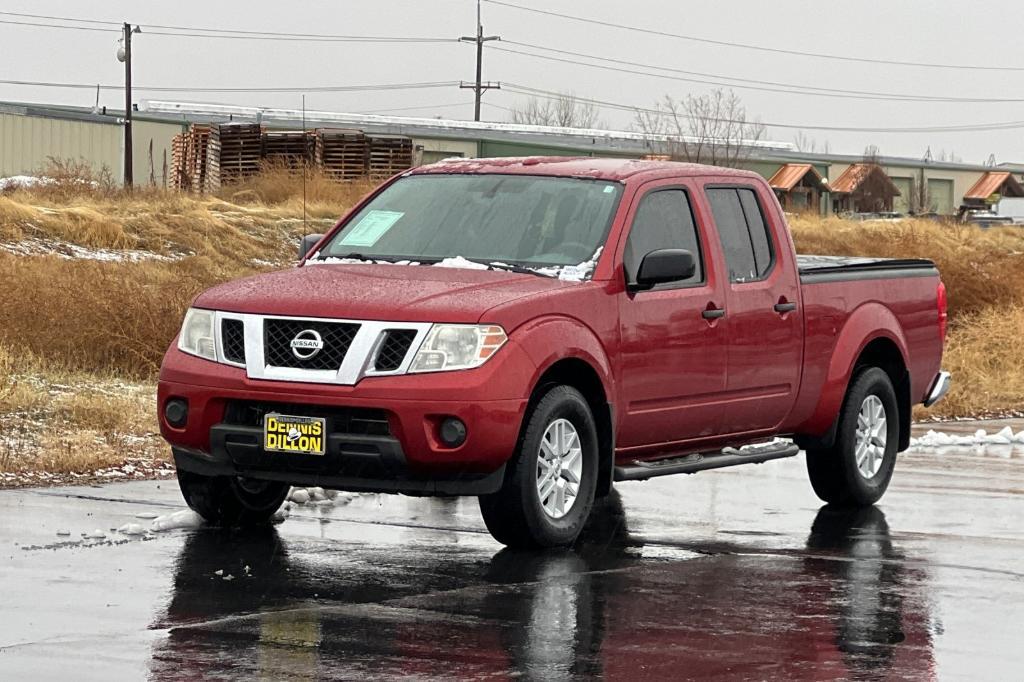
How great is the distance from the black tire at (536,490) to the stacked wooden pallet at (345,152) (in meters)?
42.8

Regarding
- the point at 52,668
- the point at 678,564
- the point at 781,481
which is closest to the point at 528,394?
the point at 678,564

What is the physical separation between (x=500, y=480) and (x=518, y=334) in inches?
26.4

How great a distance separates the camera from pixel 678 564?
907 cm

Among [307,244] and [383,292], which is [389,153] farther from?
[383,292]

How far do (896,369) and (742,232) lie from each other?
5.89 feet

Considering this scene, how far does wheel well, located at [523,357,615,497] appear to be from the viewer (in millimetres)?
9250

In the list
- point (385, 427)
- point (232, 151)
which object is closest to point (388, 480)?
point (385, 427)

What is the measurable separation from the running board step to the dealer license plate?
5.54ft

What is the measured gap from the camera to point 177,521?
986 centimetres

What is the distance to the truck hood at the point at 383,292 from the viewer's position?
871 centimetres

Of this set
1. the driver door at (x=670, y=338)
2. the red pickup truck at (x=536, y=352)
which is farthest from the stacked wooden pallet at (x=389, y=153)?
the driver door at (x=670, y=338)

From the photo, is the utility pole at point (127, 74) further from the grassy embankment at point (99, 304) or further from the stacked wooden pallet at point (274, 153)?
the grassy embankment at point (99, 304)

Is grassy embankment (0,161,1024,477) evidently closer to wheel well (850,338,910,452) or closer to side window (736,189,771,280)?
side window (736,189,771,280)

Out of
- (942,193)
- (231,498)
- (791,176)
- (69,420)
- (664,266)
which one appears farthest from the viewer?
(942,193)
